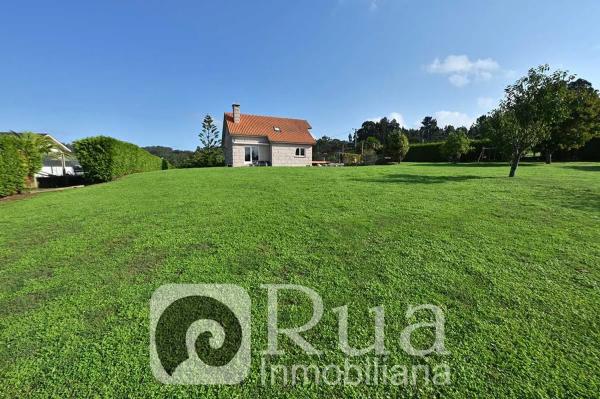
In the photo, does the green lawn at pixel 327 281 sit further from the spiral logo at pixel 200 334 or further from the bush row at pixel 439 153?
the bush row at pixel 439 153

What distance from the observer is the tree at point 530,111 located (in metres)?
9.81

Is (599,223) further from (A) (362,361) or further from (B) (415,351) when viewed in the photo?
(A) (362,361)

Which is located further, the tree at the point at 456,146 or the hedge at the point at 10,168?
the tree at the point at 456,146

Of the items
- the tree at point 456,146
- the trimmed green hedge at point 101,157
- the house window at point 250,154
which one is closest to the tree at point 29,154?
the trimmed green hedge at point 101,157

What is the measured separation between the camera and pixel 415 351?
1982 millimetres

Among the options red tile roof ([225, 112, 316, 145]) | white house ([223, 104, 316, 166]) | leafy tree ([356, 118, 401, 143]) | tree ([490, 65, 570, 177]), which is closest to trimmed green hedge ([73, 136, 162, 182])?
white house ([223, 104, 316, 166])

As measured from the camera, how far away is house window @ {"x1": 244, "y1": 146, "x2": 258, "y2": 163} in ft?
85.8

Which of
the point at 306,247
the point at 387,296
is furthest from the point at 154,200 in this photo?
the point at 387,296

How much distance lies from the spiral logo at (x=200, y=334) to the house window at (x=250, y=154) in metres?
24.3

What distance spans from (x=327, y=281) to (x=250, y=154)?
24632 millimetres

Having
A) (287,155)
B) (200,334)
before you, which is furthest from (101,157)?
(287,155)

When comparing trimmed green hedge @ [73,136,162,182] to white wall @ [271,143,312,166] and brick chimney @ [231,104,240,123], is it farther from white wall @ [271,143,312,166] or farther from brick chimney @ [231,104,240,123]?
white wall @ [271,143,312,166]

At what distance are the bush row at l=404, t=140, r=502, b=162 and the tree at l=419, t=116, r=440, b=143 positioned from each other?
57181mm

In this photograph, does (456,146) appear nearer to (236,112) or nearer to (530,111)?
(530,111)
